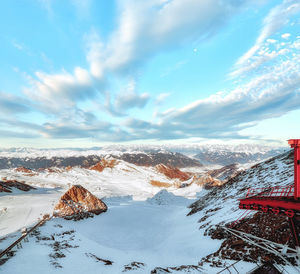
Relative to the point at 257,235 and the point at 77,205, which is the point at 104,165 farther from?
the point at 257,235

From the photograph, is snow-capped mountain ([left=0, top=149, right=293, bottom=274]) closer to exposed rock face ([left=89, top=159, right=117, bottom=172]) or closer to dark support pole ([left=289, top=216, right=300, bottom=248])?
dark support pole ([left=289, top=216, right=300, bottom=248])

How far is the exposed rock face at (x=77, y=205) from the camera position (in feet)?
82.9

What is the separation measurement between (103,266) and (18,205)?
28731 mm

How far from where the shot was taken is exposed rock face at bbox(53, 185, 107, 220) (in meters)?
25.3

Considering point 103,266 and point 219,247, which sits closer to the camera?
point 103,266

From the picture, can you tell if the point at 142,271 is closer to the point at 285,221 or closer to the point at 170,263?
the point at 170,263

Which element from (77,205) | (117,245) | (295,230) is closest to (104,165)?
(77,205)

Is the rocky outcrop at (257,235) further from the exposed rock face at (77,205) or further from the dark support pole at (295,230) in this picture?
the exposed rock face at (77,205)

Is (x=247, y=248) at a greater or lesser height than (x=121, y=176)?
greater

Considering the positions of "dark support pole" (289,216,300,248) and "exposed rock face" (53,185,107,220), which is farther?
"exposed rock face" (53,185,107,220)

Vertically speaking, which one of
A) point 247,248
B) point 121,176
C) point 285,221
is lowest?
point 121,176

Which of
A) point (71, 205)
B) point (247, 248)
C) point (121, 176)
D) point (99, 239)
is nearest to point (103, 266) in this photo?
point (99, 239)

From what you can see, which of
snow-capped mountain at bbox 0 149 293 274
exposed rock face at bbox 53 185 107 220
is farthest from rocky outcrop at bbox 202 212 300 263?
exposed rock face at bbox 53 185 107 220

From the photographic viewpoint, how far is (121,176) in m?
112
